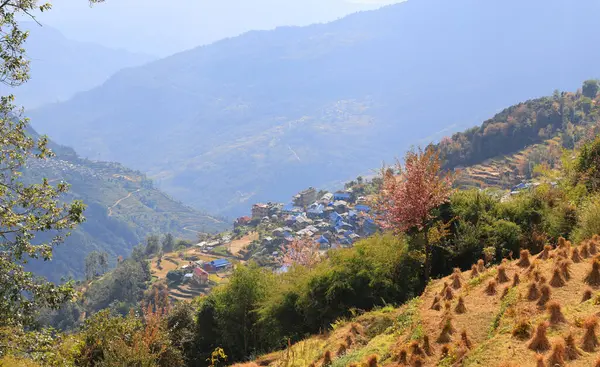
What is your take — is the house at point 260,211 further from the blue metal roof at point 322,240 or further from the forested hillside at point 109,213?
the forested hillside at point 109,213

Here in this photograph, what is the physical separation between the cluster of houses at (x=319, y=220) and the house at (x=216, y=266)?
5.99 m

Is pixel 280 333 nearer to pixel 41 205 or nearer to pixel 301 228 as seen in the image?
pixel 41 205

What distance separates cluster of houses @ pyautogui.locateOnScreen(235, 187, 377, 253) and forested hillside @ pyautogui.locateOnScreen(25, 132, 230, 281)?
5318cm

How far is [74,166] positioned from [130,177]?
75.4 ft

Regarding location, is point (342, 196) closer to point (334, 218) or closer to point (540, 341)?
point (334, 218)

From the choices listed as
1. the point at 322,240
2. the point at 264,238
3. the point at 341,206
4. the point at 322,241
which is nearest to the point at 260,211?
the point at 341,206

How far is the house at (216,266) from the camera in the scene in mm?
61606

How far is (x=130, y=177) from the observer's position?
584ft

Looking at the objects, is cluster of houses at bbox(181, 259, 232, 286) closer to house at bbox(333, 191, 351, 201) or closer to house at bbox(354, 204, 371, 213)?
house at bbox(354, 204, 371, 213)

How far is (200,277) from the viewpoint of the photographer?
5650 cm

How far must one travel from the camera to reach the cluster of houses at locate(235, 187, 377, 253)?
6231cm

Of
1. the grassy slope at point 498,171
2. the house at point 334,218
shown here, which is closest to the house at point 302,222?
the house at point 334,218

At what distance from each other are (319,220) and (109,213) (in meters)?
92.3

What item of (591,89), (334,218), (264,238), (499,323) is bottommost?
(334,218)
